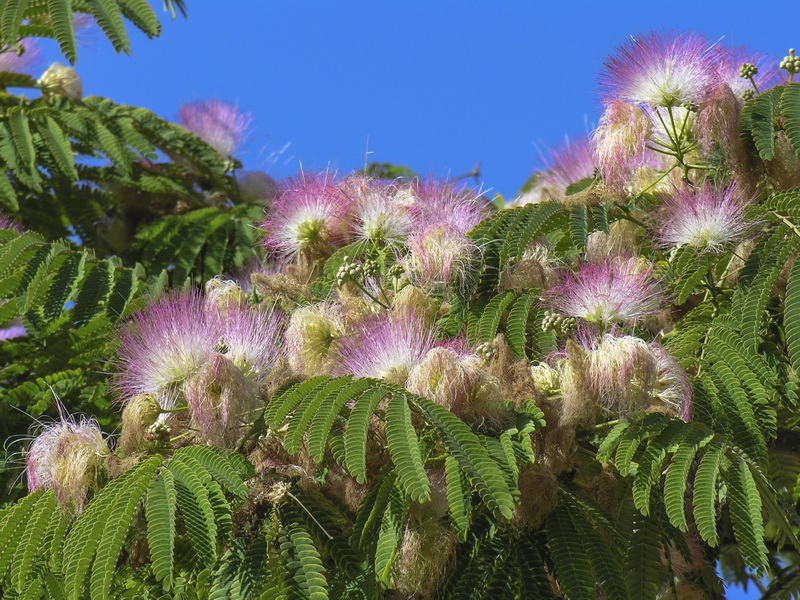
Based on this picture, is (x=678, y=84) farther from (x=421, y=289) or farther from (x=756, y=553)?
(x=756, y=553)

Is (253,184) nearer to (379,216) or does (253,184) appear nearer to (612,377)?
(379,216)

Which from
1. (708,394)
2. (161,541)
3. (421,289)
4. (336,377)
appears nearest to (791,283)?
(708,394)

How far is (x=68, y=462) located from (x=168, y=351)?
1.46 ft

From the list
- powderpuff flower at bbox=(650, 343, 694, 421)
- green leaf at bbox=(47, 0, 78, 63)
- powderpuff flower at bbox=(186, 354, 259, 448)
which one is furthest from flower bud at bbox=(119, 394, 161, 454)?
green leaf at bbox=(47, 0, 78, 63)

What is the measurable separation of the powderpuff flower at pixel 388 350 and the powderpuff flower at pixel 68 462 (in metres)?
0.75

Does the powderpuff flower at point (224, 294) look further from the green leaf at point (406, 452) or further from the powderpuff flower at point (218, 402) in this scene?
the green leaf at point (406, 452)

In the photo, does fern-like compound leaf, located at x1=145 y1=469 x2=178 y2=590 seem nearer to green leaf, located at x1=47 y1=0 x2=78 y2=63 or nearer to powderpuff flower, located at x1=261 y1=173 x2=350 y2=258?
powderpuff flower, located at x1=261 y1=173 x2=350 y2=258

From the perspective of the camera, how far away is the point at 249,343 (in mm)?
3850

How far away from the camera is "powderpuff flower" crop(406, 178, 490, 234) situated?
14.2 ft

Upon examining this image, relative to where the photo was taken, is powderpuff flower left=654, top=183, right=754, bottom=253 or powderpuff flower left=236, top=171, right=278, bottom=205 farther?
powderpuff flower left=236, top=171, right=278, bottom=205

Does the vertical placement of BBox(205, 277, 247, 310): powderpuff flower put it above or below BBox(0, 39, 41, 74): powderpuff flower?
below

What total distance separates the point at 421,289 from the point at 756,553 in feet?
4.61

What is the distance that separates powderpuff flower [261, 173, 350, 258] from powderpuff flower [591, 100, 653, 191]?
3.19ft

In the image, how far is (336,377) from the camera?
3.51m
